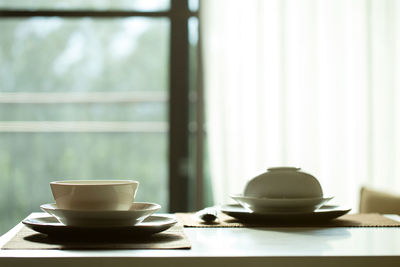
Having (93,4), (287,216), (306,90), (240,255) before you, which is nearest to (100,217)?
(240,255)

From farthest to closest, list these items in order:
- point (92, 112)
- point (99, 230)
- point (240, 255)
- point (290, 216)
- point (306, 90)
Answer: point (92, 112)
point (306, 90)
point (290, 216)
point (99, 230)
point (240, 255)

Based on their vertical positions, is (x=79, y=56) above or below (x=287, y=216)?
above

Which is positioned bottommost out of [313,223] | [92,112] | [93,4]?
[313,223]

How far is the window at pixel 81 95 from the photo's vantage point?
269cm

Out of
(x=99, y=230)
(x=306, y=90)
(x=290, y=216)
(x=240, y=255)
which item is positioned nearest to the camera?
(x=240, y=255)

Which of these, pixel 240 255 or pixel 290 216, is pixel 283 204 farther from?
pixel 240 255

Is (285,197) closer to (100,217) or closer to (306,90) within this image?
(100,217)

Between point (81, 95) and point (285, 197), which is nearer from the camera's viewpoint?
point (285, 197)

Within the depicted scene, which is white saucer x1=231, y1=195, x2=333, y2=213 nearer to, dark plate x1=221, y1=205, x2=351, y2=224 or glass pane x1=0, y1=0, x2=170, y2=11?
dark plate x1=221, y1=205, x2=351, y2=224

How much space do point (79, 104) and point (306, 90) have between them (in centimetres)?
114

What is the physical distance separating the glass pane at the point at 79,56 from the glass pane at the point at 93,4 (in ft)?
0.20

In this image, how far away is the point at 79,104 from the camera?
107 inches

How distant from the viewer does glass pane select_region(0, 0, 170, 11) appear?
2684 millimetres

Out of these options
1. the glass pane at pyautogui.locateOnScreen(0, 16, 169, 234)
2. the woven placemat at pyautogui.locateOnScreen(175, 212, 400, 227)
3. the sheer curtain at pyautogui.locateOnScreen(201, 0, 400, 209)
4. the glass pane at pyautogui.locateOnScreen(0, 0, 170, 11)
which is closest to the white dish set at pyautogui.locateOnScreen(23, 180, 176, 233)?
the woven placemat at pyautogui.locateOnScreen(175, 212, 400, 227)
